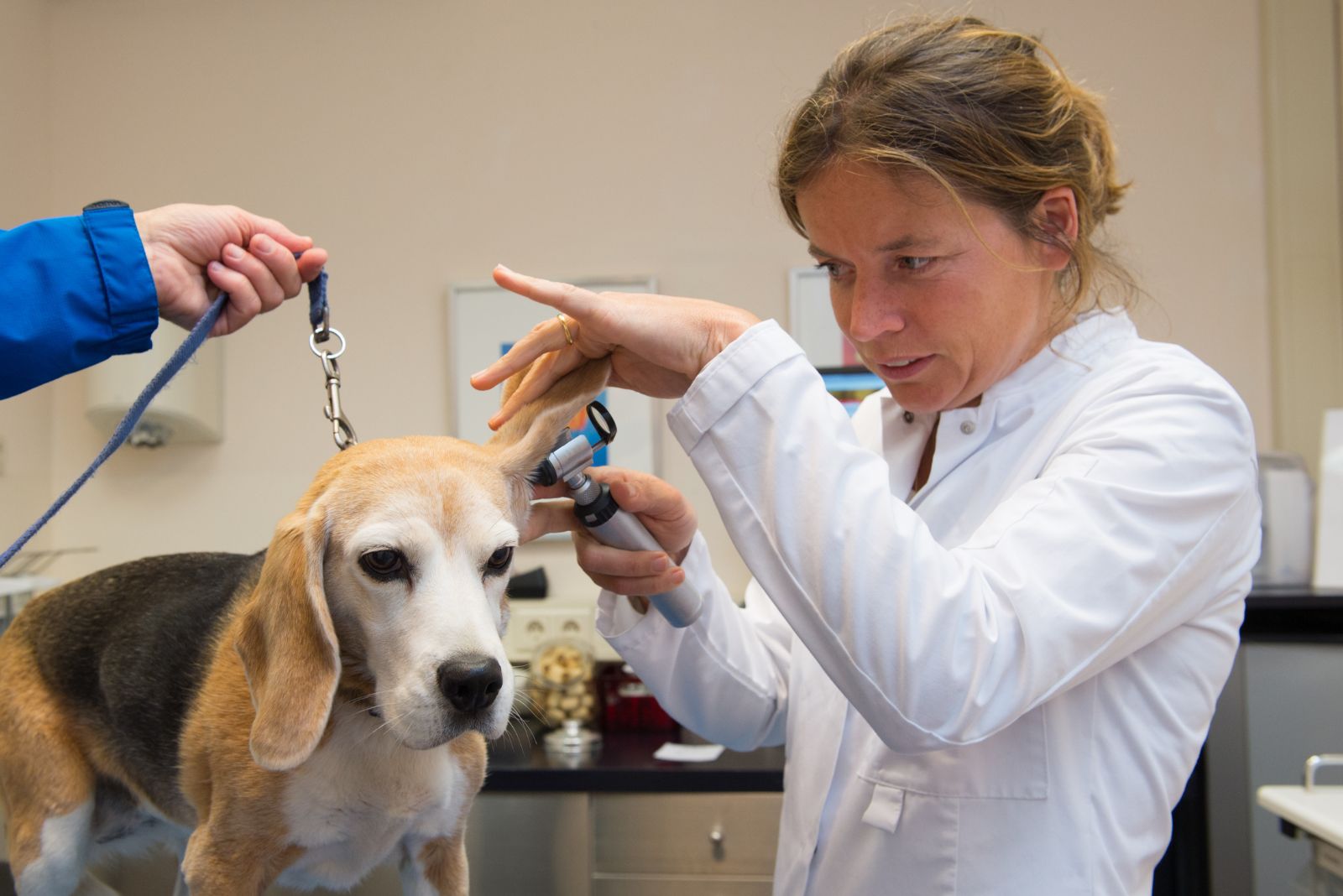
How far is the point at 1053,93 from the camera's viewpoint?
1.04 m

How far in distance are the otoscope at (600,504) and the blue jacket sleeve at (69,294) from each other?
1.14ft

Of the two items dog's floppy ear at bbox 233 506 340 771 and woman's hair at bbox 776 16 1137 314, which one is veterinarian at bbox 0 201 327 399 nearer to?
dog's floppy ear at bbox 233 506 340 771

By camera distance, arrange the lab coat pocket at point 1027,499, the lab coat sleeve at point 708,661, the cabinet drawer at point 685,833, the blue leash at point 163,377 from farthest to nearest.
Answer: the cabinet drawer at point 685,833, the lab coat sleeve at point 708,661, the lab coat pocket at point 1027,499, the blue leash at point 163,377

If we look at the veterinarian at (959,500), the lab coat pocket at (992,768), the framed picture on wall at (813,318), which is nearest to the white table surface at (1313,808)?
the veterinarian at (959,500)

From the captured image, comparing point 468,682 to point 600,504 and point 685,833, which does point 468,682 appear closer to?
point 600,504

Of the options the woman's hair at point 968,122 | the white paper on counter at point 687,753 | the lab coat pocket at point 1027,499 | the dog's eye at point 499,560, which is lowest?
the white paper on counter at point 687,753

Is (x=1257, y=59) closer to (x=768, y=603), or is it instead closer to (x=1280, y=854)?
(x=1280, y=854)

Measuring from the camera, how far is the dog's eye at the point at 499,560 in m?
0.93

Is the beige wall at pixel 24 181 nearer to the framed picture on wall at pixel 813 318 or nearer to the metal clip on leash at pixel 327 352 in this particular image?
the framed picture on wall at pixel 813 318

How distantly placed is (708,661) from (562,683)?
140 cm

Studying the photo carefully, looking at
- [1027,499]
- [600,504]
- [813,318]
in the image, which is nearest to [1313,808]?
[1027,499]

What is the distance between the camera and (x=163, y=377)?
31.2 inches

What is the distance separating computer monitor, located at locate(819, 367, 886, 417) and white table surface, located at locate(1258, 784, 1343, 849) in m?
1.25

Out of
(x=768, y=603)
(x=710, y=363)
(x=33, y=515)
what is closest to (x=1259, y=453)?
(x=768, y=603)
